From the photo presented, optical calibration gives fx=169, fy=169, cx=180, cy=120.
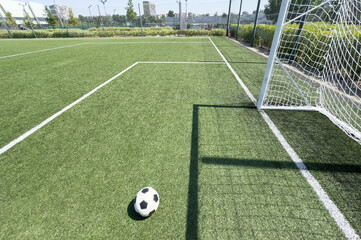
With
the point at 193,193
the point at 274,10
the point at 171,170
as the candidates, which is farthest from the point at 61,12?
the point at 193,193

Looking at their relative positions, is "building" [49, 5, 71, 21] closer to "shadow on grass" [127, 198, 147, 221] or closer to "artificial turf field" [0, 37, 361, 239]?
"artificial turf field" [0, 37, 361, 239]

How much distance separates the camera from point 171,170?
2.31 metres

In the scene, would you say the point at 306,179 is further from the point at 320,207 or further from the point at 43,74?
the point at 43,74

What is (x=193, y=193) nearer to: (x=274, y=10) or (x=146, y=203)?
(x=146, y=203)

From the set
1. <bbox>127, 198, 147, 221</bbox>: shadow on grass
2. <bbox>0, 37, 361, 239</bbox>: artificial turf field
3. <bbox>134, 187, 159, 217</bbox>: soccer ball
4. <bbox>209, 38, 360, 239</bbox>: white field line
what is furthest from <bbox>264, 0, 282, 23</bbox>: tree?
<bbox>127, 198, 147, 221</bbox>: shadow on grass

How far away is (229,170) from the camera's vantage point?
90.1 inches

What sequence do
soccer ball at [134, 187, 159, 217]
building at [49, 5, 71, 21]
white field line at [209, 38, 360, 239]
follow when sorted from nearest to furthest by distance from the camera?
white field line at [209, 38, 360, 239]
soccer ball at [134, 187, 159, 217]
building at [49, 5, 71, 21]

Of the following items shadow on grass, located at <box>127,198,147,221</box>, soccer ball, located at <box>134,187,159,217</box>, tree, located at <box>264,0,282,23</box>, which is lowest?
shadow on grass, located at <box>127,198,147,221</box>

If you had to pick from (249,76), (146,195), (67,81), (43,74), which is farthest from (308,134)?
(43,74)

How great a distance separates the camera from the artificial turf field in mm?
1712

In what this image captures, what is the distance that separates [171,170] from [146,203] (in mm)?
618

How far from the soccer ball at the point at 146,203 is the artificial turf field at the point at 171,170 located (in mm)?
96

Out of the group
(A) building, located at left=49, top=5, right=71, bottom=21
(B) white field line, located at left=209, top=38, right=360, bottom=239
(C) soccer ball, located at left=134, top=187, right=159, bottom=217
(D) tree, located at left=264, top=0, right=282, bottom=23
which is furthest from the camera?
(A) building, located at left=49, top=5, right=71, bottom=21

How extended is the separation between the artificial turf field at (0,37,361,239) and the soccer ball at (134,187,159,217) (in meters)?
0.10
